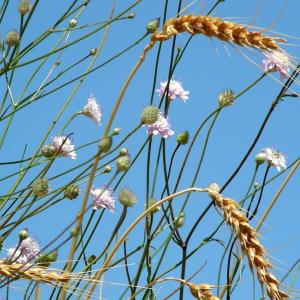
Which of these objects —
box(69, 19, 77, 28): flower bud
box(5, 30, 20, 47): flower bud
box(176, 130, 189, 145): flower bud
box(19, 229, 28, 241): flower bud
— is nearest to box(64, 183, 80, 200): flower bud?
box(19, 229, 28, 241): flower bud

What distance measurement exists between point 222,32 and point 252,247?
47cm

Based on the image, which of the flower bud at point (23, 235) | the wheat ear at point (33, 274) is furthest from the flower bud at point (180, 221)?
the wheat ear at point (33, 274)

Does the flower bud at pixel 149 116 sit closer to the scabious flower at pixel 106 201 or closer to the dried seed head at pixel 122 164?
the dried seed head at pixel 122 164

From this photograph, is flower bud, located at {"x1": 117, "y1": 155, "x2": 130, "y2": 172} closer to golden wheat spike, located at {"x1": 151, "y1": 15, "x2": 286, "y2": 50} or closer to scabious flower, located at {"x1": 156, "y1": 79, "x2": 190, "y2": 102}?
golden wheat spike, located at {"x1": 151, "y1": 15, "x2": 286, "y2": 50}

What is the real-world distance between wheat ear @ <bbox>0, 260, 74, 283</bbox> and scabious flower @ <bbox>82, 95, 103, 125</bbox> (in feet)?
4.74

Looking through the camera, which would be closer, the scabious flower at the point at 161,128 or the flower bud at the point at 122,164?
the flower bud at the point at 122,164

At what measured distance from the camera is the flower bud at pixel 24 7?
2.71 m

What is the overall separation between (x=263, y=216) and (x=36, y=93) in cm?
96

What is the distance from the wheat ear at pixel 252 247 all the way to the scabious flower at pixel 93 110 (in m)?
1.33

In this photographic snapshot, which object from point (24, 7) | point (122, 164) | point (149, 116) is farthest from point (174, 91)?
point (122, 164)

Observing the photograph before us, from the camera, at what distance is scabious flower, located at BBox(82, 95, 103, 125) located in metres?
2.87

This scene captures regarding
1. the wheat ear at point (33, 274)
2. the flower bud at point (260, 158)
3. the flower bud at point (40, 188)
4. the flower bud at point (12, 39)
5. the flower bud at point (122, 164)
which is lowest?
the wheat ear at point (33, 274)

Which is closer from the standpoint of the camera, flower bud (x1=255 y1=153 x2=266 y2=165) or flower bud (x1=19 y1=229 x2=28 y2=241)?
flower bud (x1=19 y1=229 x2=28 y2=241)

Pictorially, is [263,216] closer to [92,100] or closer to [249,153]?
[249,153]
